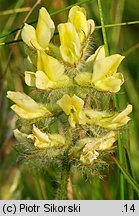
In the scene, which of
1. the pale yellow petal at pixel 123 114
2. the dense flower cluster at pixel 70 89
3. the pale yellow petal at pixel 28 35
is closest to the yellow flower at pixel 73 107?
the dense flower cluster at pixel 70 89

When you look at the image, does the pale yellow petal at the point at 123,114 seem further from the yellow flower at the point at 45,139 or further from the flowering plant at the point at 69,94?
the yellow flower at the point at 45,139

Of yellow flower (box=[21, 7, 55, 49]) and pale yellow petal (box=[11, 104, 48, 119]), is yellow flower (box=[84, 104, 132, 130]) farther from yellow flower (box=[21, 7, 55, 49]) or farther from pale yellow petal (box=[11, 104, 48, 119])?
yellow flower (box=[21, 7, 55, 49])

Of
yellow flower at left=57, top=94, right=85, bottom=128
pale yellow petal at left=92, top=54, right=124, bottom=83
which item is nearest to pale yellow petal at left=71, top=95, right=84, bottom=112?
yellow flower at left=57, top=94, right=85, bottom=128

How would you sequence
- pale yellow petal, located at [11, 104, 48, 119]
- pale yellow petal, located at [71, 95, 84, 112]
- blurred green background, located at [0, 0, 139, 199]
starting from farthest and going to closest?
blurred green background, located at [0, 0, 139, 199], pale yellow petal, located at [11, 104, 48, 119], pale yellow petal, located at [71, 95, 84, 112]

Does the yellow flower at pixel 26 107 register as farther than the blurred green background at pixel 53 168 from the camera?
No

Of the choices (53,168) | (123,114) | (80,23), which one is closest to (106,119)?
(123,114)

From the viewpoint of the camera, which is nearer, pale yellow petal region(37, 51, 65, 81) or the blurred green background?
pale yellow petal region(37, 51, 65, 81)

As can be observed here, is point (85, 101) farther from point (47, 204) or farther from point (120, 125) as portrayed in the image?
point (47, 204)
